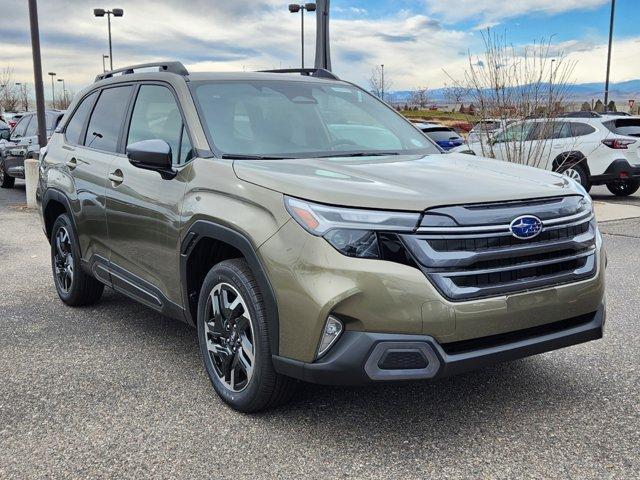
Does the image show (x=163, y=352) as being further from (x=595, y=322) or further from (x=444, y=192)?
(x=595, y=322)

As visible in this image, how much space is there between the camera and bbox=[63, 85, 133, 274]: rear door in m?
4.64

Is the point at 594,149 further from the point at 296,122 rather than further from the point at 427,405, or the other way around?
the point at 427,405

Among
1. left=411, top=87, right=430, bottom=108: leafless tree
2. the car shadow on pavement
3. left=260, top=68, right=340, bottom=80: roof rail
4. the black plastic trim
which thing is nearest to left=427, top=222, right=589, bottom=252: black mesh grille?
the car shadow on pavement

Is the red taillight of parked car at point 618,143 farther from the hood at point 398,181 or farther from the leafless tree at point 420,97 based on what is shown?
the leafless tree at point 420,97

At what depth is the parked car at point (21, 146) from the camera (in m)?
14.4

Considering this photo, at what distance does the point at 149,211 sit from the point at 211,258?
0.57 metres

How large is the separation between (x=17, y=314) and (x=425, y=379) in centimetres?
382

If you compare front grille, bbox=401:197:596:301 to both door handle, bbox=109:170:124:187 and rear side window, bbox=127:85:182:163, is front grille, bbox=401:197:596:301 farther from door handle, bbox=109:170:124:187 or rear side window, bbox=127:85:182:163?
door handle, bbox=109:170:124:187

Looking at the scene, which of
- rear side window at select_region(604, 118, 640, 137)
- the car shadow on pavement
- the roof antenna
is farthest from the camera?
rear side window at select_region(604, 118, 640, 137)

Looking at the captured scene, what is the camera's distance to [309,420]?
334 cm

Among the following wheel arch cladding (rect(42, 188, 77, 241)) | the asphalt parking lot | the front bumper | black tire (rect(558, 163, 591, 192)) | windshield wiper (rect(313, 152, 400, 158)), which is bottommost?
the asphalt parking lot

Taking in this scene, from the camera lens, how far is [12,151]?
15.1 metres

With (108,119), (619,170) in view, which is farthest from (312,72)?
(619,170)

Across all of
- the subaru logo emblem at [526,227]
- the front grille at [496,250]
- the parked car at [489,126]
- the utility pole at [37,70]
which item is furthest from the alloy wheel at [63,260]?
the utility pole at [37,70]
